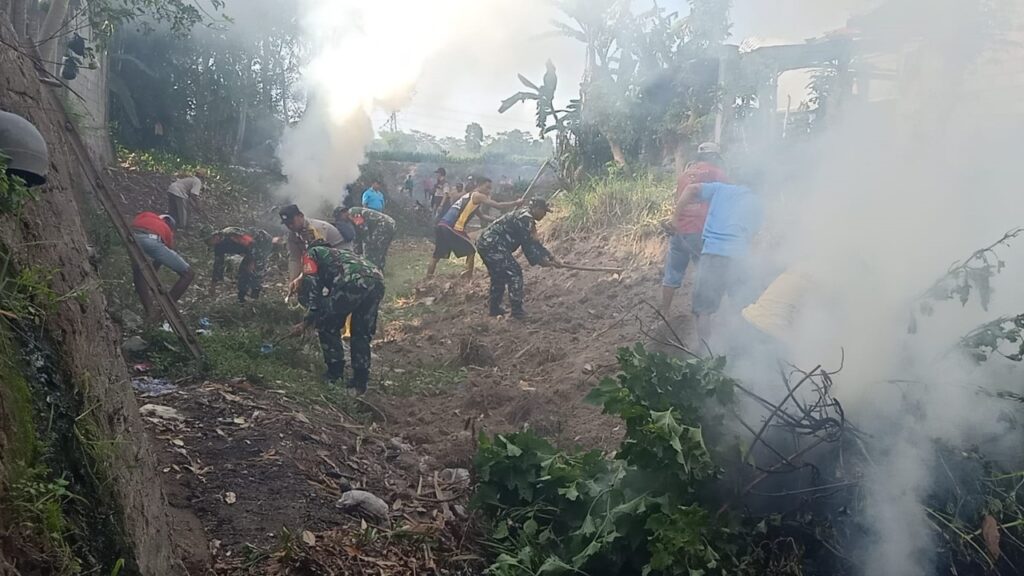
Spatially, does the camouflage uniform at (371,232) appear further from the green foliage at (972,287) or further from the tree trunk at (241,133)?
the tree trunk at (241,133)

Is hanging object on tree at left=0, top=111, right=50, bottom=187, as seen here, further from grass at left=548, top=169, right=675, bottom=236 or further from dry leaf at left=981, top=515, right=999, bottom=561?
grass at left=548, top=169, right=675, bottom=236

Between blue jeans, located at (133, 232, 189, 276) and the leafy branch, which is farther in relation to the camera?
blue jeans, located at (133, 232, 189, 276)

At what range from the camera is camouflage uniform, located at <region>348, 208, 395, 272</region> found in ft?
35.6

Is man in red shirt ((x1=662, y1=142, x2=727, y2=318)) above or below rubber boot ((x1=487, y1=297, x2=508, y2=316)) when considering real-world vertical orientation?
above

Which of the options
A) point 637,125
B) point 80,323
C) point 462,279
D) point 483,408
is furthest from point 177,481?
point 637,125

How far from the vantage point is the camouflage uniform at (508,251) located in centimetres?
959

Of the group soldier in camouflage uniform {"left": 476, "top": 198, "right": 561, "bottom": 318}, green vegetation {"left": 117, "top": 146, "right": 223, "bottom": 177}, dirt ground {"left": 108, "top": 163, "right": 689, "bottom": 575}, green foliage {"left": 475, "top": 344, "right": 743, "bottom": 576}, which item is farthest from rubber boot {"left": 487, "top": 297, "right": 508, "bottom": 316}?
green vegetation {"left": 117, "top": 146, "right": 223, "bottom": 177}

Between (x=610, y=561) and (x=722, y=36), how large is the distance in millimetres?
9079

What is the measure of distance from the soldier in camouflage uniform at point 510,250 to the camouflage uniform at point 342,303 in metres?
3.14

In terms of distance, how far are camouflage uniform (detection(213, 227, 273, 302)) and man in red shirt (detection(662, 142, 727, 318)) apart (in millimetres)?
5118

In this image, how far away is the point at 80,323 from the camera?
2.90m

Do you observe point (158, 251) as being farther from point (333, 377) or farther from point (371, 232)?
point (371, 232)

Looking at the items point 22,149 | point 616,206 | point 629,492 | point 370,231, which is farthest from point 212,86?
point 629,492

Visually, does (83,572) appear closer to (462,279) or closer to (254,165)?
(462,279)
